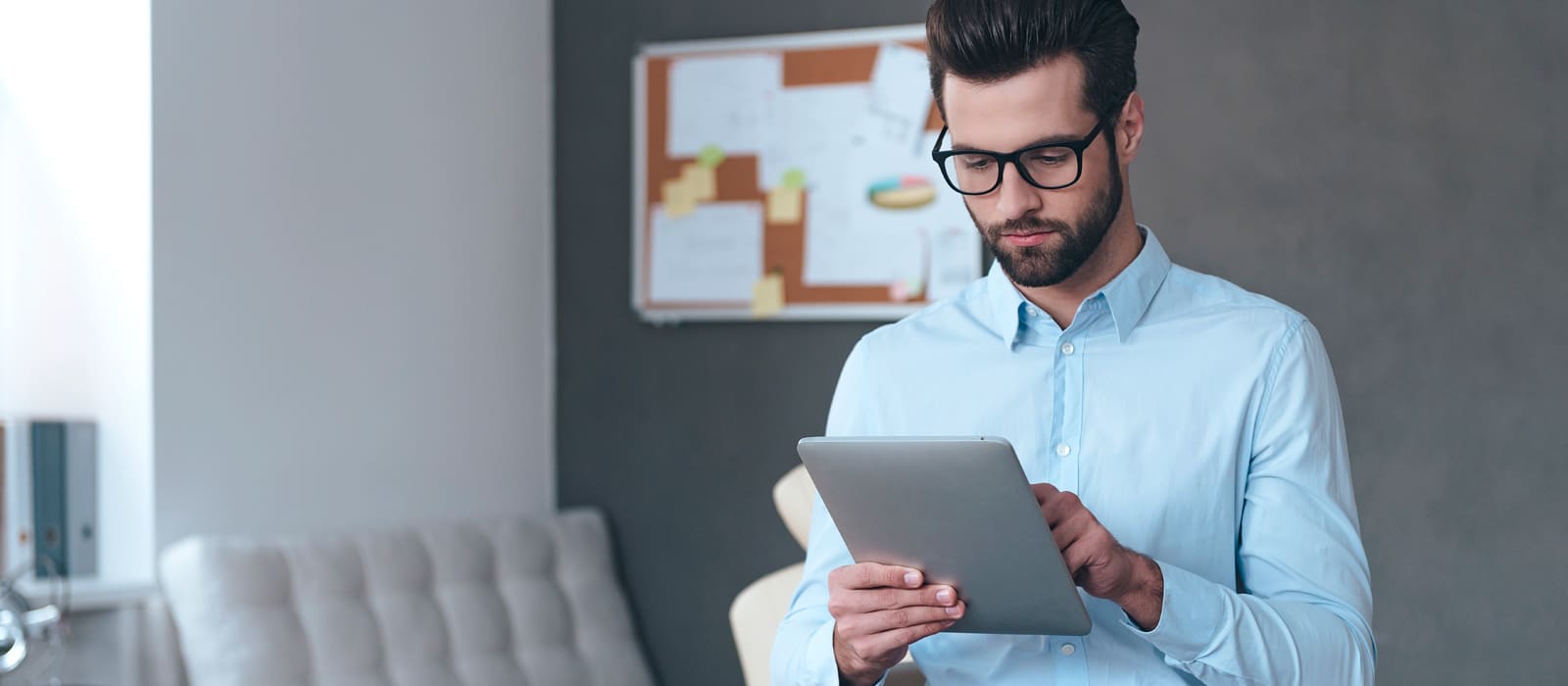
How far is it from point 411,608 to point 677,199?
113 cm

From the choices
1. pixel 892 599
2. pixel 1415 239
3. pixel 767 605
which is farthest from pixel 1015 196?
pixel 1415 239

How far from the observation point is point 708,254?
3.51 meters

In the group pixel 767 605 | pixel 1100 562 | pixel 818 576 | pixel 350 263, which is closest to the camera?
pixel 1100 562

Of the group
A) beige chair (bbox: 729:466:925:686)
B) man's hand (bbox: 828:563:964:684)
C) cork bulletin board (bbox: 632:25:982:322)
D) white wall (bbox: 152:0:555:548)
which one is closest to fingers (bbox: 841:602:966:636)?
man's hand (bbox: 828:563:964:684)

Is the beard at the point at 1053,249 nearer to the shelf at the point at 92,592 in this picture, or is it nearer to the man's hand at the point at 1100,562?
the man's hand at the point at 1100,562

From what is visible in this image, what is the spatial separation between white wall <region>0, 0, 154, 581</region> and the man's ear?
6.46 feet

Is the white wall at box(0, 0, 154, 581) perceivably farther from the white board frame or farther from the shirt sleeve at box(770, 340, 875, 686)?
the shirt sleeve at box(770, 340, 875, 686)

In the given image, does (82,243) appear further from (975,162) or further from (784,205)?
(975,162)

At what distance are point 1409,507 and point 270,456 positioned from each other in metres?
2.29

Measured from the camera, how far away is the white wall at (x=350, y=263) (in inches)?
112

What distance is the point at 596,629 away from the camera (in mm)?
3449

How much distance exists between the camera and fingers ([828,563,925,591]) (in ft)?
4.32

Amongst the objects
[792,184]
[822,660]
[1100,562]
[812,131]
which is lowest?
[822,660]

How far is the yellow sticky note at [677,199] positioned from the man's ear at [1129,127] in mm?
2088
